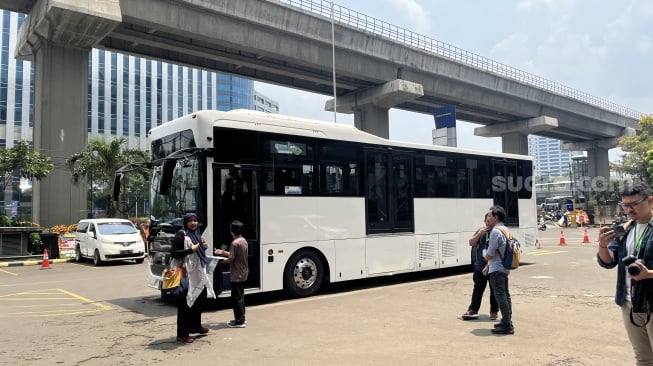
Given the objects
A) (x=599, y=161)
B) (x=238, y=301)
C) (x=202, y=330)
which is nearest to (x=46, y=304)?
(x=202, y=330)

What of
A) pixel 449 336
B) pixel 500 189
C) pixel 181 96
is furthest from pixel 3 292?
pixel 181 96

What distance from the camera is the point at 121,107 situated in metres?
90.2

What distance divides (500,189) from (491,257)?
812 cm

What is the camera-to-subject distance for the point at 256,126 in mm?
9555

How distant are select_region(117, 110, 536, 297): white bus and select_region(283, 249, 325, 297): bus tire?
2 cm

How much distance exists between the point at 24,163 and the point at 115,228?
25.8 feet

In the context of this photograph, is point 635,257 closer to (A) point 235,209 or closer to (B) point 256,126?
(A) point 235,209

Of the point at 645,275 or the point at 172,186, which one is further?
the point at 172,186

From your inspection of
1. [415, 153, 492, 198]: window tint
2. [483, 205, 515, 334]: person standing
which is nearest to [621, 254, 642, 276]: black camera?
[483, 205, 515, 334]: person standing

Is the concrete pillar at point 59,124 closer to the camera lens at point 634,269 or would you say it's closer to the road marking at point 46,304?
the road marking at point 46,304

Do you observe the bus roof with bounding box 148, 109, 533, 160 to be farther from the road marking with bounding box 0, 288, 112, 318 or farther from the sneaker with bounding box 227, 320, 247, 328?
the road marking with bounding box 0, 288, 112, 318

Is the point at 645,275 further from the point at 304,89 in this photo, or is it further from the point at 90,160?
the point at 304,89

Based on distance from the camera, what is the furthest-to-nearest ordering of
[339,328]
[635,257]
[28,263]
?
[28,263] < [339,328] < [635,257]

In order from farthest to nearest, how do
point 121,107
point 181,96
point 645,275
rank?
1. point 181,96
2. point 121,107
3. point 645,275
